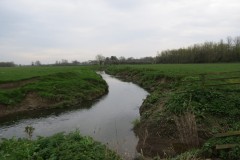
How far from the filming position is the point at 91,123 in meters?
20.0

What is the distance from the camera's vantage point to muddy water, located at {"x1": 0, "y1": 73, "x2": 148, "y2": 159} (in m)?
16.3

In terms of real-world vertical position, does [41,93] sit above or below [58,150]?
below

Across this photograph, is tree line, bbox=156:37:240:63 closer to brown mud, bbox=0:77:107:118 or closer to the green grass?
the green grass

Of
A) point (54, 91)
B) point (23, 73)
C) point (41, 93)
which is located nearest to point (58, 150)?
point (41, 93)

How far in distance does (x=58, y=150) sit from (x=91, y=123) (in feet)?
33.4

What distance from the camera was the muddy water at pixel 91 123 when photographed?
16.3 meters

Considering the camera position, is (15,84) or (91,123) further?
(15,84)

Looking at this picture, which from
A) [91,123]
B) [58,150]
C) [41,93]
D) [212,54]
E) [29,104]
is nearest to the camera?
[58,150]

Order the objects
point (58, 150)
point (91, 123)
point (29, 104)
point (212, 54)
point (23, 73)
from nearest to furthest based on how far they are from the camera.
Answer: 1. point (58, 150)
2. point (91, 123)
3. point (29, 104)
4. point (23, 73)
5. point (212, 54)

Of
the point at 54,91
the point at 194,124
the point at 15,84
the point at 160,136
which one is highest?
the point at 15,84

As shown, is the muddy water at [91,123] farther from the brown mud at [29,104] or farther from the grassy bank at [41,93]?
the grassy bank at [41,93]

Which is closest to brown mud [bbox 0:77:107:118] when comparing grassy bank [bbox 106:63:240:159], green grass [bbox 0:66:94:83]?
green grass [bbox 0:66:94:83]

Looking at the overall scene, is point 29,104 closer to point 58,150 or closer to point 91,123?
point 91,123

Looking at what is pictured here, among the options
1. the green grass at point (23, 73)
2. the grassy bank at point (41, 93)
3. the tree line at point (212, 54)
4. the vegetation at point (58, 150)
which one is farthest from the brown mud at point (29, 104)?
the tree line at point (212, 54)
